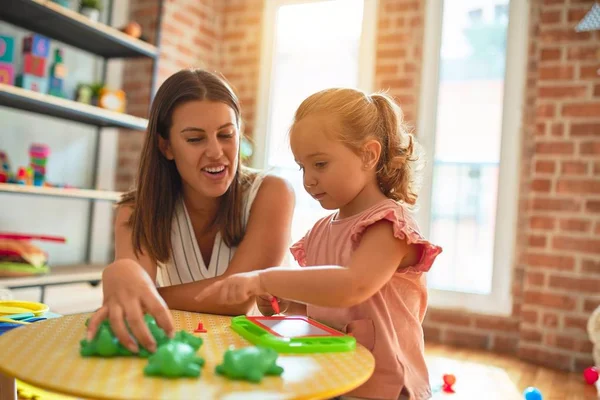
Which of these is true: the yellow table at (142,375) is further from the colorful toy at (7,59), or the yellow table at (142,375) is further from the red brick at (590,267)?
the red brick at (590,267)

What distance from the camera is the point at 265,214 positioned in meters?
1.42

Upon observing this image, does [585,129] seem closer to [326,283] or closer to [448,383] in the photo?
[448,383]

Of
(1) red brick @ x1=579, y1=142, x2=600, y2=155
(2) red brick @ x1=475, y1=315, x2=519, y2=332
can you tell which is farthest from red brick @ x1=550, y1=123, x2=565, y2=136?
(2) red brick @ x1=475, y1=315, x2=519, y2=332

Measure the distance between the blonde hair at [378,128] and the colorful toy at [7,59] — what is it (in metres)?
1.82

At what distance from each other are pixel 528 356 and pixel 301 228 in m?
1.58

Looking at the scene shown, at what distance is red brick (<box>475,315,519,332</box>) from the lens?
3.12 meters

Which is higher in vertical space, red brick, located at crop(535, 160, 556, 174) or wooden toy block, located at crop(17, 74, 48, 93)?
wooden toy block, located at crop(17, 74, 48, 93)

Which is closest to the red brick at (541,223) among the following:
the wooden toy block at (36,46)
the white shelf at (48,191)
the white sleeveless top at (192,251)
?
the white sleeveless top at (192,251)

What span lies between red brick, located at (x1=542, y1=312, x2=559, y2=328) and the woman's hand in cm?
254

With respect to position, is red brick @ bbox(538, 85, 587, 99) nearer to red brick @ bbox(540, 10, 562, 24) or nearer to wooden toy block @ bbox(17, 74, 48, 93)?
red brick @ bbox(540, 10, 562, 24)

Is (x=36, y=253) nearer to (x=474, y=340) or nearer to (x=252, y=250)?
(x=252, y=250)

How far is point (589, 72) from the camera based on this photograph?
2.81 meters

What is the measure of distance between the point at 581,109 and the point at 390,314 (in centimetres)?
230

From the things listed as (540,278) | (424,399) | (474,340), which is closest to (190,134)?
(424,399)
